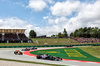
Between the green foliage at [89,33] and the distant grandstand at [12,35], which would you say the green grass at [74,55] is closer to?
the distant grandstand at [12,35]

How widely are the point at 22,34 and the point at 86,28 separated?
83641 mm

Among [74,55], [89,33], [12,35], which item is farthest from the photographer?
[89,33]

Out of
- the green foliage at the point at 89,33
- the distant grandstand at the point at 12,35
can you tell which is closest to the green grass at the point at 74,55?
the distant grandstand at the point at 12,35

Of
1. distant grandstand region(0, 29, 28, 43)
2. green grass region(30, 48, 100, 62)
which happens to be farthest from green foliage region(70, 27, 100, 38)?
green grass region(30, 48, 100, 62)

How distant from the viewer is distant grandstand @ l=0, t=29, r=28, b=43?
195ft

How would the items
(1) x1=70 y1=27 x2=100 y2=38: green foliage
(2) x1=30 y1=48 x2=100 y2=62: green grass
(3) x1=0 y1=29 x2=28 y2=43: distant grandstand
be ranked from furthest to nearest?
1. (1) x1=70 y1=27 x2=100 y2=38: green foliage
2. (3) x1=0 y1=29 x2=28 y2=43: distant grandstand
3. (2) x1=30 y1=48 x2=100 y2=62: green grass

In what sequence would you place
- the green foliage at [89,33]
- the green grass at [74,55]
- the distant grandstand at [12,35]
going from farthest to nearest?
the green foliage at [89,33], the distant grandstand at [12,35], the green grass at [74,55]

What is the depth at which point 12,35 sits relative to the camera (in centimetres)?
6462

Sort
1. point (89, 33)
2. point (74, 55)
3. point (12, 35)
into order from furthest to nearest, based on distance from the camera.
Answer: point (89, 33), point (12, 35), point (74, 55)

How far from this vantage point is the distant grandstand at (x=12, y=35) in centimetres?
5941

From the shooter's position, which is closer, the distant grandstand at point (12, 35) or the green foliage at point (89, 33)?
the distant grandstand at point (12, 35)

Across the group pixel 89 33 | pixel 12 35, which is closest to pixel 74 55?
pixel 12 35

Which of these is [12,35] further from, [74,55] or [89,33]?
[89,33]

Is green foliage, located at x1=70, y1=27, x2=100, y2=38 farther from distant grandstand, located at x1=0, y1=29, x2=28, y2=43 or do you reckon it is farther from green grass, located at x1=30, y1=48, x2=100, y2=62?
green grass, located at x1=30, y1=48, x2=100, y2=62
